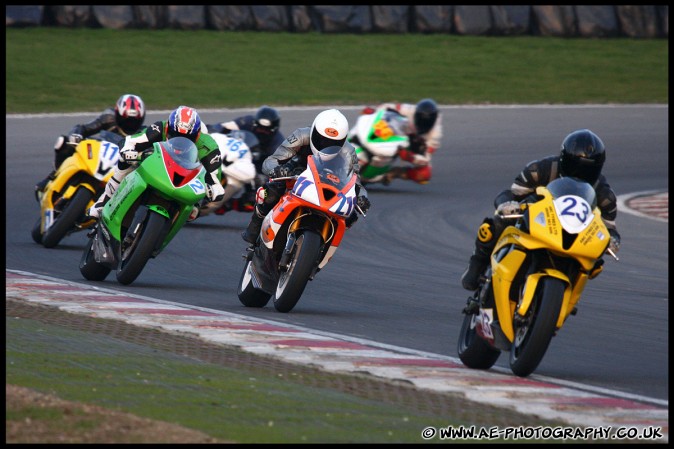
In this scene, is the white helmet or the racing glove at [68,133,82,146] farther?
the racing glove at [68,133,82,146]

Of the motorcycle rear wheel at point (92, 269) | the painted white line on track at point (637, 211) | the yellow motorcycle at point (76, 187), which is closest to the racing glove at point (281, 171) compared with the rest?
the motorcycle rear wheel at point (92, 269)

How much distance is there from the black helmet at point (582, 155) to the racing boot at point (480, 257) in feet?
1.75

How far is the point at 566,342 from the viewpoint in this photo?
27.3 feet

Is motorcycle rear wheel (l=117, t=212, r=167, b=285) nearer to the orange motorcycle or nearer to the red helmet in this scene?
the orange motorcycle

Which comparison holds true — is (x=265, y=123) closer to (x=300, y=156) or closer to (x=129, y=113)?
(x=129, y=113)

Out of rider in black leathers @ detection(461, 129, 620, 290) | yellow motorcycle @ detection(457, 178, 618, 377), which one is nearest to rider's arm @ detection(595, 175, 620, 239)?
rider in black leathers @ detection(461, 129, 620, 290)

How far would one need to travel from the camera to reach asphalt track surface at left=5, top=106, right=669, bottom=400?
26.9 ft

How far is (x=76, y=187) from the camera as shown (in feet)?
40.5

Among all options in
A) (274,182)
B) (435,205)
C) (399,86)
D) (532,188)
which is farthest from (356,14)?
(532,188)

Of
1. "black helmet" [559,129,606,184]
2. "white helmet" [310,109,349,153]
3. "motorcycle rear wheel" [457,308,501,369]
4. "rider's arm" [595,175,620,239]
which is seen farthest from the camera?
"white helmet" [310,109,349,153]

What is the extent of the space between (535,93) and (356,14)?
4672 millimetres

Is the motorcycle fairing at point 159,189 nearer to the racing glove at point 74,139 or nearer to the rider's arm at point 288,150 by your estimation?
the rider's arm at point 288,150

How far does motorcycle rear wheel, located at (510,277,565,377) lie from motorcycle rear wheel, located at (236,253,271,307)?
295 centimetres

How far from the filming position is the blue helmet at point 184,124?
1037 cm
